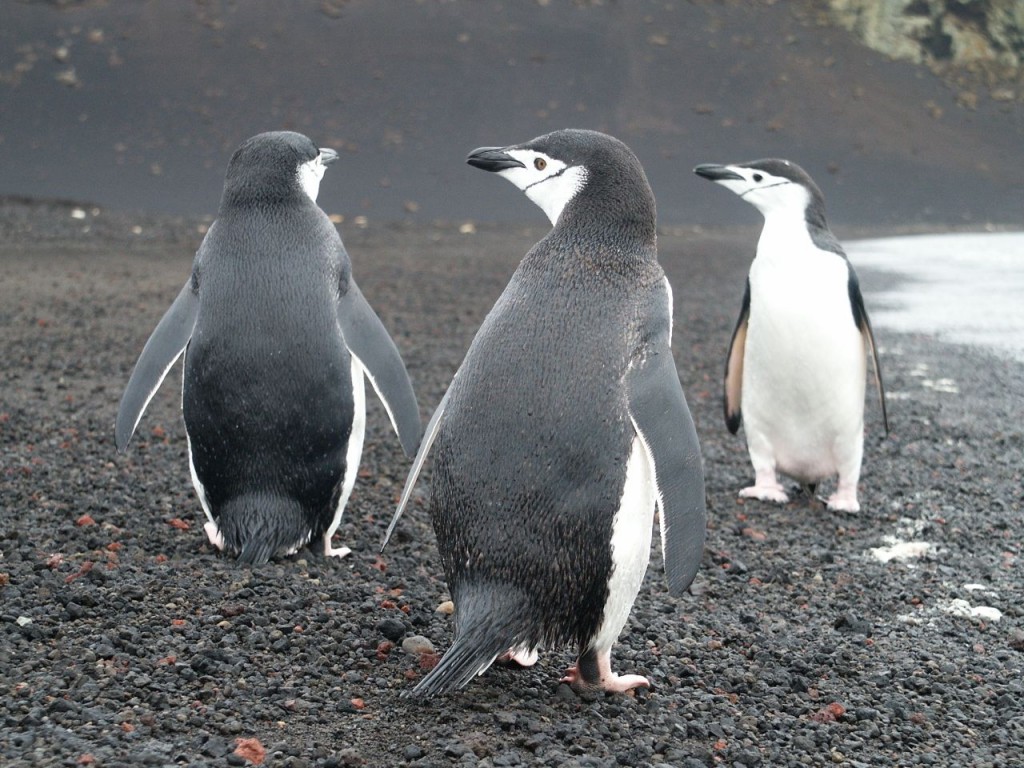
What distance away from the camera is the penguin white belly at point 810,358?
14.9ft

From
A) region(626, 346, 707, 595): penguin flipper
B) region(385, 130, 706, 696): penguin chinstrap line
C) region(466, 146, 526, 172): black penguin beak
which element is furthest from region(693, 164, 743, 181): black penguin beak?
region(626, 346, 707, 595): penguin flipper

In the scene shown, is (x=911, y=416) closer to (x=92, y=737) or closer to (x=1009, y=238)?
(x=92, y=737)

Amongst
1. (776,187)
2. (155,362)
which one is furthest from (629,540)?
(776,187)

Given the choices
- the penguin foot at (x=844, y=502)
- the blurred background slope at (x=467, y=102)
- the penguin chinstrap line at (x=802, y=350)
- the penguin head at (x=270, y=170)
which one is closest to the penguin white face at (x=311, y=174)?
the penguin head at (x=270, y=170)

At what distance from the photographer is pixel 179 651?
2.69m

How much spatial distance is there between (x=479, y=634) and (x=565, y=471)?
15.3 inches

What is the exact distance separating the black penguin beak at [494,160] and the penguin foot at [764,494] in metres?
2.14

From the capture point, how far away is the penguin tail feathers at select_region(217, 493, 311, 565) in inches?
134

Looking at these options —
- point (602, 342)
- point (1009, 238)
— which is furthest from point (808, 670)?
point (1009, 238)

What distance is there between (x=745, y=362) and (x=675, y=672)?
2132 mm

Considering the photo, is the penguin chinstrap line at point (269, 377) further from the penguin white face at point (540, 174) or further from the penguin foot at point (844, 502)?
the penguin foot at point (844, 502)

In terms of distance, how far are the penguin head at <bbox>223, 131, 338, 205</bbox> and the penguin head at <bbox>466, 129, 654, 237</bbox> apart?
3.58 ft

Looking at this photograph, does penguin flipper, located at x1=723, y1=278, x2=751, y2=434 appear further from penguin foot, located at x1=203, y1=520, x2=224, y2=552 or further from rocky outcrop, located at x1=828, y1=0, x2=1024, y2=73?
rocky outcrop, located at x1=828, y1=0, x2=1024, y2=73

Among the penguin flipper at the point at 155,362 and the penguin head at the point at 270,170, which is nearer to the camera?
the penguin flipper at the point at 155,362
